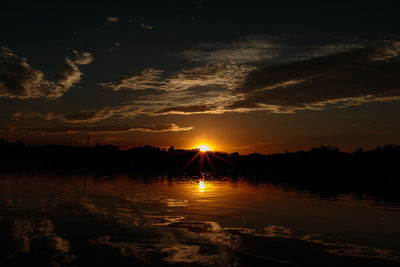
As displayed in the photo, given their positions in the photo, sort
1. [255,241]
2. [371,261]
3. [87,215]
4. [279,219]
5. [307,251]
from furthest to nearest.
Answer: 1. [279,219]
2. [87,215]
3. [255,241]
4. [307,251]
5. [371,261]

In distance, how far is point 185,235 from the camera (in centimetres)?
1953

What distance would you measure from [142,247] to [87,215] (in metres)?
9.92

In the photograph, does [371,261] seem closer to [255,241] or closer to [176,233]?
[255,241]

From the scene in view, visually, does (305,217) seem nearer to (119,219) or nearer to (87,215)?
(119,219)

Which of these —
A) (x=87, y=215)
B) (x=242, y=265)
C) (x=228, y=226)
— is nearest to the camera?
(x=242, y=265)

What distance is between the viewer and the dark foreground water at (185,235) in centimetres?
1527

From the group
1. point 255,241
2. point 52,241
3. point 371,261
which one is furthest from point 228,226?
point 52,241

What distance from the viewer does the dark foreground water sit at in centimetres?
1527

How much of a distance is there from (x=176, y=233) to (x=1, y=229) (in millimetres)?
9906

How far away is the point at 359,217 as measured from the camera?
29875 mm

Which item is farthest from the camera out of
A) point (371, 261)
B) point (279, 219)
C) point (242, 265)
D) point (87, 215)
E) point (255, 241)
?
point (279, 219)

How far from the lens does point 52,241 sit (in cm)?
1708

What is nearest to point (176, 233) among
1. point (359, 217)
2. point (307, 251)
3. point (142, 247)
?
point (142, 247)

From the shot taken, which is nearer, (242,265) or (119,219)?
(242,265)
